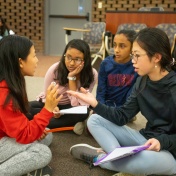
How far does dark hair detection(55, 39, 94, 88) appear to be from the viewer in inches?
69.6

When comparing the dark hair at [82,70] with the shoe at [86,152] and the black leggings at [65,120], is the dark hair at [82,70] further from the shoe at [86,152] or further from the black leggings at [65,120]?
the shoe at [86,152]

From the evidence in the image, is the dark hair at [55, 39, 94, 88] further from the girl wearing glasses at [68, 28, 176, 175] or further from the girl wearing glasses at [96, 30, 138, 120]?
the girl wearing glasses at [68, 28, 176, 175]

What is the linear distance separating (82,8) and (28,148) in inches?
185

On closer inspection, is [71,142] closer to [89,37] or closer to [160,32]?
[160,32]

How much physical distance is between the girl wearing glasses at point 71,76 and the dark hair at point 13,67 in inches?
22.6

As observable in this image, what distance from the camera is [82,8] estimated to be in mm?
5488

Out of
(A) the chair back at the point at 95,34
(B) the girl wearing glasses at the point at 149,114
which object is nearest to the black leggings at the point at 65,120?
(B) the girl wearing glasses at the point at 149,114

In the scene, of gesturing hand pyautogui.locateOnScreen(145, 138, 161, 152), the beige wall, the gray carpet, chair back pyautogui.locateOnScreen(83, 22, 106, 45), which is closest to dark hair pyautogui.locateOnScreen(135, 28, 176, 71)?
gesturing hand pyautogui.locateOnScreen(145, 138, 161, 152)

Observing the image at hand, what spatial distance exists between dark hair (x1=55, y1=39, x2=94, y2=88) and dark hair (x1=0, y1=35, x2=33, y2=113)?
24.7 inches

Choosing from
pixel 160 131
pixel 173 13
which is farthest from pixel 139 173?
pixel 173 13

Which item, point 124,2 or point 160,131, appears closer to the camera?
point 160,131

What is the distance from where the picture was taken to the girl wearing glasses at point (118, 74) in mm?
1826

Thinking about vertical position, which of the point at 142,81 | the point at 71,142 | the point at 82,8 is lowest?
the point at 71,142

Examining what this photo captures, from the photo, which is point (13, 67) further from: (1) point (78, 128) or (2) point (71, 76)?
(1) point (78, 128)
